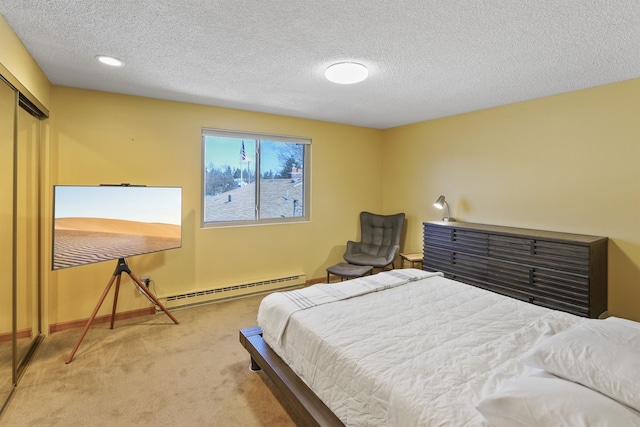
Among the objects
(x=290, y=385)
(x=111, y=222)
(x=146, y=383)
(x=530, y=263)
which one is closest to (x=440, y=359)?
(x=290, y=385)

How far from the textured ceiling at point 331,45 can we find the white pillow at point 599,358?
1.68 metres

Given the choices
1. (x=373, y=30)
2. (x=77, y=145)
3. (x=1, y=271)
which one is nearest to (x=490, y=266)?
(x=373, y=30)

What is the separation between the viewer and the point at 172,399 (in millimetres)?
2096

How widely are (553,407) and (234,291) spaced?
137 inches

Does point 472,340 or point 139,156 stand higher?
point 139,156

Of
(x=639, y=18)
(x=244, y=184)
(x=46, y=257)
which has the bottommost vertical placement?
(x=46, y=257)

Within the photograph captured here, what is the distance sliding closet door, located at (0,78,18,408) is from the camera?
208 cm

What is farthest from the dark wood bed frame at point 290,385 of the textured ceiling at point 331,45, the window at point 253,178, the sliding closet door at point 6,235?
the textured ceiling at point 331,45

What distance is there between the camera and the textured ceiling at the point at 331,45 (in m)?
1.76

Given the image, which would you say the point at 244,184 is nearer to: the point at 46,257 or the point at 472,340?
the point at 46,257

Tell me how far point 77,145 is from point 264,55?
2182mm

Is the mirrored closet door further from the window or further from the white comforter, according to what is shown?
the white comforter

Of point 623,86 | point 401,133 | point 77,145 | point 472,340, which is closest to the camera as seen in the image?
point 472,340

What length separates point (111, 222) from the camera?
2.78m
